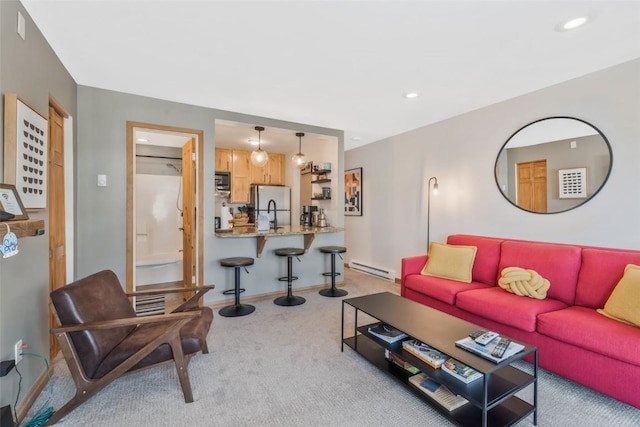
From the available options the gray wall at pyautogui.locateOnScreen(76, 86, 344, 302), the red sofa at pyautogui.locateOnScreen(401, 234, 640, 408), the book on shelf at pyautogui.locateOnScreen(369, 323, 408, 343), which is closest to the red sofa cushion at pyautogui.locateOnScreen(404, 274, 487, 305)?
the red sofa at pyautogui.locateOnScreen(401, 234, 640, 408)

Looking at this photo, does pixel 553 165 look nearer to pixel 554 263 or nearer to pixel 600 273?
pixel 554 263

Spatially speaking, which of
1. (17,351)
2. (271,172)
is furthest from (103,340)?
(271,172)

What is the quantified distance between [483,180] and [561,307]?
5.41ft

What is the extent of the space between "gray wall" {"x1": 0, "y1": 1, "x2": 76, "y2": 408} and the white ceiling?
20 cm

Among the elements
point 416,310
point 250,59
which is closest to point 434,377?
point 416,310

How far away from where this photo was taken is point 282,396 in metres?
1.91

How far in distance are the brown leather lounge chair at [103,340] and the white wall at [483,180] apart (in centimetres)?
330

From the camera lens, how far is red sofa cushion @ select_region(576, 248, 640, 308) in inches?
86.5

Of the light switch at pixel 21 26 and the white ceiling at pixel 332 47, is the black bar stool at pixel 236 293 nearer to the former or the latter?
the white ceiling at pixel 332 47

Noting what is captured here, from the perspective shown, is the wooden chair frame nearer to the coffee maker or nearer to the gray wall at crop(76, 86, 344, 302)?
the gray wall at crop(76, 86, 344, 302)

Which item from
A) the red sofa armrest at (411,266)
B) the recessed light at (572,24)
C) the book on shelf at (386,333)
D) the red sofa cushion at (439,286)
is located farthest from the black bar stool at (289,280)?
the recessed light at (572,24)

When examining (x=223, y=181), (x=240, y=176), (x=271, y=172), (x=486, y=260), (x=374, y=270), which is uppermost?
(x=271, y=172)

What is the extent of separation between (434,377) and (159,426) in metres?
1.60

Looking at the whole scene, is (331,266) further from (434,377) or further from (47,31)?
(47,31)
